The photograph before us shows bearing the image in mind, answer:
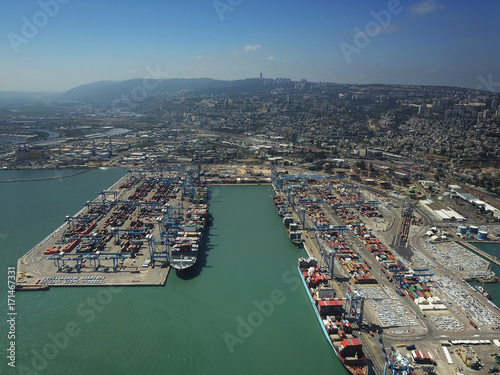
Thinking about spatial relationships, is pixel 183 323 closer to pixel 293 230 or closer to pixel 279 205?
pixel 293 230

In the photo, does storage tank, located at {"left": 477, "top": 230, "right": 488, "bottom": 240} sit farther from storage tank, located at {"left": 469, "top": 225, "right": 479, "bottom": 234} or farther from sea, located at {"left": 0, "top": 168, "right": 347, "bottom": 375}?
sea, located at {"left": 0, "top": 168, "right": 347, "bottom": 375}

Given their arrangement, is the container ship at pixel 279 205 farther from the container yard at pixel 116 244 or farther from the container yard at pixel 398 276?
the container yard at pixel 116 244

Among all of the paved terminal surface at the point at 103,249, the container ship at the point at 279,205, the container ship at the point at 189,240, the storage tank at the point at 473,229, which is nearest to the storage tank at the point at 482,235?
the storage tank at the point at 473,229

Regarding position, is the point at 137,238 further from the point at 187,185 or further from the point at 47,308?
the point at 187,185

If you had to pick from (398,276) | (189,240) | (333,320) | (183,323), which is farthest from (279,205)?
(183,323)

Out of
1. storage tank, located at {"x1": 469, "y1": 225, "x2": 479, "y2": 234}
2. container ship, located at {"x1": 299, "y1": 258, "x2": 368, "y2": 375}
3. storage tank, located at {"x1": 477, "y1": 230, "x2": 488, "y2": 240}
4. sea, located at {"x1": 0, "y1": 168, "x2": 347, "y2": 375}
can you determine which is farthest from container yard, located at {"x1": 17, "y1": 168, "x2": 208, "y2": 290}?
storage tank, located at {"x1": 477, "y1": 230, "x2": 488, "y2": 240}
